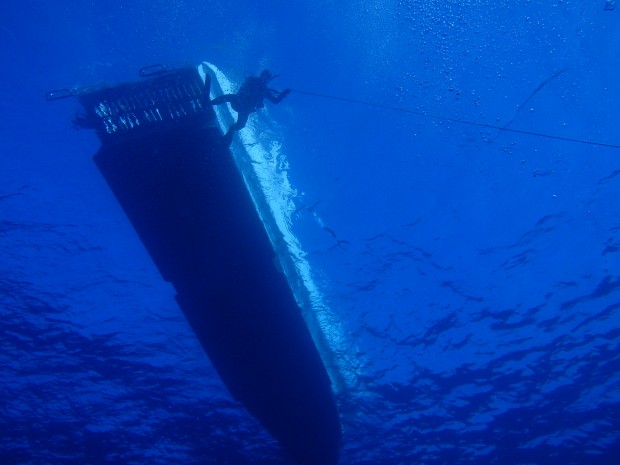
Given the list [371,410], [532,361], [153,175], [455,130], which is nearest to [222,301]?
[153,175]

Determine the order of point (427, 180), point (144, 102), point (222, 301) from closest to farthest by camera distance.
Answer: point (144, 102)
point (222, 301)
point (427, 180)

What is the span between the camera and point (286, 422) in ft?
28.0

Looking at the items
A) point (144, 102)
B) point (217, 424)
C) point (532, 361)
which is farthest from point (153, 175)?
point (532, 361)

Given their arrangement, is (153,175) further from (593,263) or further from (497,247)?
(593,263)

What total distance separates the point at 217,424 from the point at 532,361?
11.9 metres

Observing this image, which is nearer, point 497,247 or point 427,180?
point 427,180

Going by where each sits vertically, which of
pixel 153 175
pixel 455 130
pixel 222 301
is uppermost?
pixel 455 130

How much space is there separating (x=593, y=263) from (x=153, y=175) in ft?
44.9

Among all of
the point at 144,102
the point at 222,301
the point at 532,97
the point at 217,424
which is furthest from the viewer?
the point at 217,424

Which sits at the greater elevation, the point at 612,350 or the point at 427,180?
the point at 427,180

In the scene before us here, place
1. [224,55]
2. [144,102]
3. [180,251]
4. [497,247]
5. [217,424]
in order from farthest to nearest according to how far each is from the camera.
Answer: [217,424] < [497,247] < [224,55] < [180,251] < [144,102]

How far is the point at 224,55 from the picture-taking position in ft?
27.0

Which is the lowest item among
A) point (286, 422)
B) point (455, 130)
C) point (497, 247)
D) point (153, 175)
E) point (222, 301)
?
point (286, 422)

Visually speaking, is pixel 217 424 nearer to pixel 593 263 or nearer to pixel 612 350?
pixel 593 263
